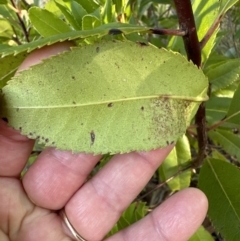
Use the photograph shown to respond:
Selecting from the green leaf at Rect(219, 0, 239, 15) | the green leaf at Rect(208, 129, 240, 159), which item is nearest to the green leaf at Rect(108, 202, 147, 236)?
the green leaf at Rect(208, 129, 240, 159)

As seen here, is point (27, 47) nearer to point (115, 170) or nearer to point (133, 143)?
point (133, 143)

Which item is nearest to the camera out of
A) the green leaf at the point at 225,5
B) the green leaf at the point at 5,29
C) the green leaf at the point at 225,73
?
the green leaf at the point at 225,5

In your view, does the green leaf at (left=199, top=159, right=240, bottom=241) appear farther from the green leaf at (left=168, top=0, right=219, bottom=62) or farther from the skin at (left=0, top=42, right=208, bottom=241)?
the green leaf at (left=168, top=0, right=219, bottom=62)

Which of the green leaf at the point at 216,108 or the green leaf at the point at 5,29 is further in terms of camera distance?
the green leaf at the point at 5,29

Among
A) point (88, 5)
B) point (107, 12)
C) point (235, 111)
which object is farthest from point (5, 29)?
point (235, 111)

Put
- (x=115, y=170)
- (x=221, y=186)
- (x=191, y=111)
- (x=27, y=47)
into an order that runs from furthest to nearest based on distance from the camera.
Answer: (x=221, y=186) → (x=115, y=170) → (x=191, y=111) → (x=27, y=47)

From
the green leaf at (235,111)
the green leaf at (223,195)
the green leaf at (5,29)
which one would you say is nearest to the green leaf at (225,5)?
the green leaf at (235,111)

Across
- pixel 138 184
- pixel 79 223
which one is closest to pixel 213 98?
pixel 138 184

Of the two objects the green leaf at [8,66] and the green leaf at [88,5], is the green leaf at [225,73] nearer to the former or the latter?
the green leaf at [88,5]
